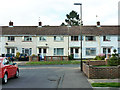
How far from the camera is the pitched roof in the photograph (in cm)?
4350

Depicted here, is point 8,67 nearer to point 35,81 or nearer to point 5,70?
point 5,70

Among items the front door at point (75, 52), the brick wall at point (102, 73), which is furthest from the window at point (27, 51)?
the brick wall at point (102, 73)

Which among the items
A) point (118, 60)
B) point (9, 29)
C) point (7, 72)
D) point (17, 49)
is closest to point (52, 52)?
point (17, 49)

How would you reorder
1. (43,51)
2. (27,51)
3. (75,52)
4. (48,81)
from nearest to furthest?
1. (48,81)
2. (43,51)
3. (75,52)
4. (27,51)

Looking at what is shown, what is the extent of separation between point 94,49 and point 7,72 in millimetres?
32335

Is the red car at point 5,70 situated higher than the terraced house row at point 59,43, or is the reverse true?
the terraced house row at point 59,43

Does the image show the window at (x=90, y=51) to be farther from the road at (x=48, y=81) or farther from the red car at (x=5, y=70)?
the red car at (x=5, y=70)

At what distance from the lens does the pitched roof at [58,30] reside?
43500 millimetres

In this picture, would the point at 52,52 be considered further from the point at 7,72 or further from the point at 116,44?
the point at 7,72

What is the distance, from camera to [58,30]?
45.0 m

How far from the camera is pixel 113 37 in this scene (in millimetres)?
43281

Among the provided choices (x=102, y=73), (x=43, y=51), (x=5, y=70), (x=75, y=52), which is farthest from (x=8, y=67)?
(x=75, y=52)

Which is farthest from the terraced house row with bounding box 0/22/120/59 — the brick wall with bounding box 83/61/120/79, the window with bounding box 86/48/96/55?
the brick wall with bounding box 83/61/120/79

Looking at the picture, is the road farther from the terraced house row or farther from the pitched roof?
the pitched roof
